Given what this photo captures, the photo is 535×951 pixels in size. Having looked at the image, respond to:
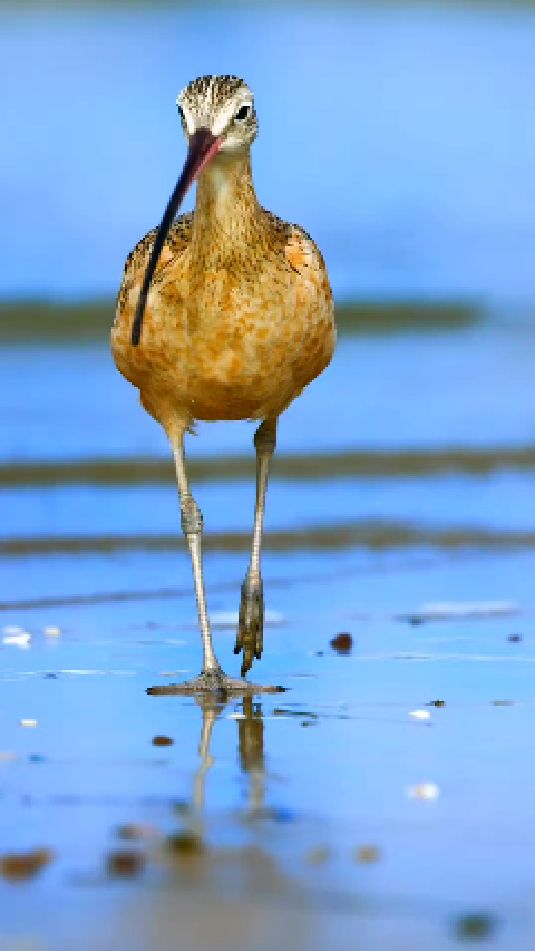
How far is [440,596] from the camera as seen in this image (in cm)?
1059

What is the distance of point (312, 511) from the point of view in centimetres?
1370

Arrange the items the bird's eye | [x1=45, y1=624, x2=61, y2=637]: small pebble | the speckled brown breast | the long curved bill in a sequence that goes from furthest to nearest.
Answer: [x1=45, y1=624, x2=61, y2=637]: small pebble, the speckled brown breast, the bird's eye, the long curved bill

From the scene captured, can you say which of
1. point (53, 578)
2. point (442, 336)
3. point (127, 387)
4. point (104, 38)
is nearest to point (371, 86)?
point (104, 38)

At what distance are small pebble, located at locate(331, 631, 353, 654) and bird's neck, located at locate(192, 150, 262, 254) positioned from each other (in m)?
1.77

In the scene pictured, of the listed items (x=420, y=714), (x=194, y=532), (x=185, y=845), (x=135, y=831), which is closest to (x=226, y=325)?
(x=194, y=532)

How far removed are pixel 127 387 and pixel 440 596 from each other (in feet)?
29.5

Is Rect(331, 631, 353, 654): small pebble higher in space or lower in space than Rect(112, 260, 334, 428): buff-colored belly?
lower

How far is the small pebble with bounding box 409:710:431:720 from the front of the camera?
7.51 metres

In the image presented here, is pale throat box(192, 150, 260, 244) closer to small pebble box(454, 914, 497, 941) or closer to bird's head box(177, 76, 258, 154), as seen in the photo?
bird's head box(177, 76, 258, 154)

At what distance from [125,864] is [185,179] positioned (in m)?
2.98

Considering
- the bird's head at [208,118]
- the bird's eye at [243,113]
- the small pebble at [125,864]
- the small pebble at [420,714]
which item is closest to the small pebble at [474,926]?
the small pebble at [125,864]

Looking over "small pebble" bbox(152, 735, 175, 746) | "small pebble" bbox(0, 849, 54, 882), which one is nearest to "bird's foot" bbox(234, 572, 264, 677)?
"small pebble" bbox(152, 735, 175, 746)

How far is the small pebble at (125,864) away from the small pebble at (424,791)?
1043mm

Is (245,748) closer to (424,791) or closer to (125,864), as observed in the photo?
(424,791)
